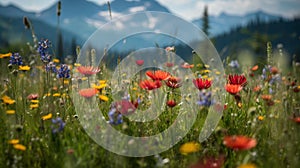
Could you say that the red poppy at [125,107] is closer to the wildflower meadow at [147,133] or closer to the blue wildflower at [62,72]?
the wildflower meadow at [147,133]

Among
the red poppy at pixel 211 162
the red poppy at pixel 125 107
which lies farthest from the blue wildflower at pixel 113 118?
the red poppy at pixel 211 162

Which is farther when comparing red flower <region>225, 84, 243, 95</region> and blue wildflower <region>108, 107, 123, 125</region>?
red flower <region>225, 84, 243, 95</region>

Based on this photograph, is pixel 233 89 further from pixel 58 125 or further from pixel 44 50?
pixel 44 50

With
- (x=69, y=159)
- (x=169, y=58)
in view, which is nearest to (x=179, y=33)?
(x=169, y=58)

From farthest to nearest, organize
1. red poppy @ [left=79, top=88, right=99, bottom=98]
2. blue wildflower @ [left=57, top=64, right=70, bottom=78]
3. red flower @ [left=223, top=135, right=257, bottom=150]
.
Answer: blue wildflower @ [left=57, top=64, right=70, bottom=78], red poppy @ [left=79, top=88, right=99, bottom=98], red flower @ [left=223, top=135, right=257, bottom=150]

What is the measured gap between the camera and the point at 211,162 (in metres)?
2.28

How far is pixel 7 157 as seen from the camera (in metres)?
2.30

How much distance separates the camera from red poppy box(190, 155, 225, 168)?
218 centimetres

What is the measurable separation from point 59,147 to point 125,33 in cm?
122

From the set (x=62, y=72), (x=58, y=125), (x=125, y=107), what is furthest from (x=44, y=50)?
(x=125, y=107)

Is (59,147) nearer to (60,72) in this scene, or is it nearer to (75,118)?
(75,118)

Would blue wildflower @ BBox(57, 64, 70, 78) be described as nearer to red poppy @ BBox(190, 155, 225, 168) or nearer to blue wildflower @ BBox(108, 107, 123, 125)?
blue wildflower @ BBox(108, 107, 123, 125)

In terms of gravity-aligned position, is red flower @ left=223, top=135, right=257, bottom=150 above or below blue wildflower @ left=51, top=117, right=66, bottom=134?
below

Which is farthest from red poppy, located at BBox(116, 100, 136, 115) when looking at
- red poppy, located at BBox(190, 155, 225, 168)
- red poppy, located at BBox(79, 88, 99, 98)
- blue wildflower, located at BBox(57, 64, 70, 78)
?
blue wildflower, located at BBox(57, 64, 70, 78)
